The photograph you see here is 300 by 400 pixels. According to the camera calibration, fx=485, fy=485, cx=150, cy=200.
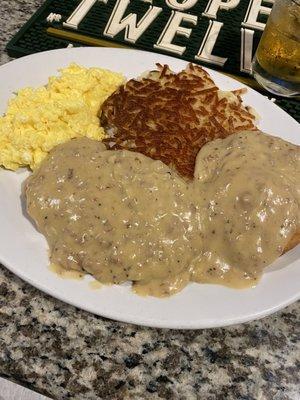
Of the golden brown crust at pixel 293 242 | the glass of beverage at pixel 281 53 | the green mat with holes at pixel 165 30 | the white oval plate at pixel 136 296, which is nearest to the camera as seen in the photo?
the white oval plate at pixel 136 296

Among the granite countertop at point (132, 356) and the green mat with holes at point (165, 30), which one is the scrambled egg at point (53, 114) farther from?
the green mat with holes at point (165, 30)

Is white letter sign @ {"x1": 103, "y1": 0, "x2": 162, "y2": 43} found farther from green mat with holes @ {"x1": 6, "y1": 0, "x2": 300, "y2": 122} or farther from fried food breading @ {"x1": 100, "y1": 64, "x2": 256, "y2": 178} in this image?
fried food breading @ {"x1": 100, "y1": 64, "x2": 256, "y2": 178}

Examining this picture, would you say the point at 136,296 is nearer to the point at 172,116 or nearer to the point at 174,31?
the point at 172,116

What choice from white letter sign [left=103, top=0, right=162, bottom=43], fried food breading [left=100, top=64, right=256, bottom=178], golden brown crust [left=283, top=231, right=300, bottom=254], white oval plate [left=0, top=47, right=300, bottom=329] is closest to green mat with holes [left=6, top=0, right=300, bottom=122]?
white letter sign [left=103, top=0, right=162, bottom=43]

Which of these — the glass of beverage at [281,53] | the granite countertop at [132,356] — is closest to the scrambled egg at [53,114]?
A: the granite countertop at [132,356]

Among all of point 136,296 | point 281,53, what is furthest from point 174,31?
point 136,296

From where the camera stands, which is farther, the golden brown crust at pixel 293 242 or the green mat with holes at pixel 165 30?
the green mat with holes at pixel 165 30
